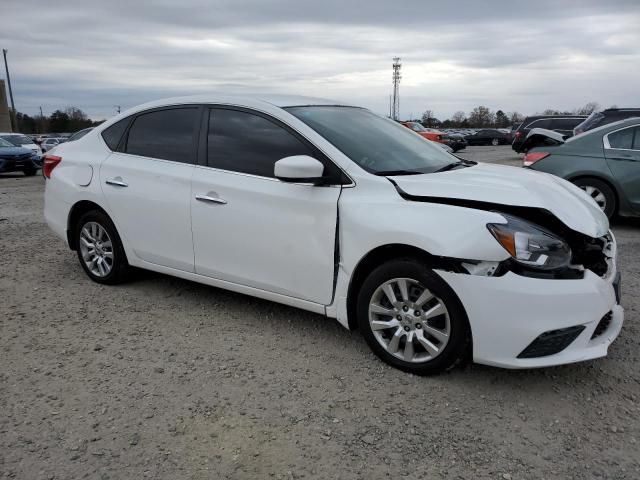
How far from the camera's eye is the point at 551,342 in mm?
2918

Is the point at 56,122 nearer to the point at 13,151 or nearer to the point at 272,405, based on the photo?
the point at 13,151

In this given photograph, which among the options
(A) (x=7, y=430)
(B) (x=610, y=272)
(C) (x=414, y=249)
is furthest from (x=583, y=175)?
(A) (x=7, y=430)

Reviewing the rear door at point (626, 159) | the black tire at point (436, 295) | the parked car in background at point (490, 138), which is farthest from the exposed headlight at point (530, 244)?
the parked car in background at point (490, 138)

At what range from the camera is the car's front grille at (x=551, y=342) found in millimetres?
2896

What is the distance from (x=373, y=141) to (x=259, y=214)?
38.5 inches

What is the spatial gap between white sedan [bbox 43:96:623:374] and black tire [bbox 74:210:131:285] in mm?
25

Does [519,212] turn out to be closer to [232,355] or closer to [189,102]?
[232,355]

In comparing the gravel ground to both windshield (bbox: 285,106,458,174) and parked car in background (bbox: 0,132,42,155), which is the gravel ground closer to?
windshield (bbox: 285,106,458,174)

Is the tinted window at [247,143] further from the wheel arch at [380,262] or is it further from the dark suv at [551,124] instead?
the dark suv at [551,124]

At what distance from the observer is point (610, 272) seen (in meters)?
3.27

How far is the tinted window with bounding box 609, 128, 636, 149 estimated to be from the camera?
7355 mm

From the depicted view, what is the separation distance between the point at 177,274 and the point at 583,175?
5.83 m

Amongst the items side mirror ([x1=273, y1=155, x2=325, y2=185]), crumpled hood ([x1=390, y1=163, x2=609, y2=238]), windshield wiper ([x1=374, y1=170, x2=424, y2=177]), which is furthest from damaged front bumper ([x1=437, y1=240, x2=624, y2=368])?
side mirror ([x1=273, y1=155, x2=325, y2=185])

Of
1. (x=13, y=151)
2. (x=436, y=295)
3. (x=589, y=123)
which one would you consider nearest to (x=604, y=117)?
(x=589, y=123)
